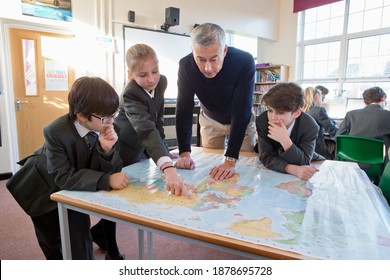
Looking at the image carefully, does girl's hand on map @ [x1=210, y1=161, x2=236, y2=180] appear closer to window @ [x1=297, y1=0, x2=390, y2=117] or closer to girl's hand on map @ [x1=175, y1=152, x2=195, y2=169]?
girl's hand on map @ [x1=175, y1=152, x2=195, y2=169]

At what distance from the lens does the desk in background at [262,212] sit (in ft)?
2.37

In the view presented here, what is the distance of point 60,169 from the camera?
1065 millimetres

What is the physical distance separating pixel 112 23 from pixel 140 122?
11.3 feet

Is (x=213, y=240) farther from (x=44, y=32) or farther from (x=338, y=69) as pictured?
(x=338, y=69)

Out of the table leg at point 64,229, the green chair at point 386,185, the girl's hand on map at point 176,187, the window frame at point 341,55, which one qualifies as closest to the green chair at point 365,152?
the green chair at point 386,185

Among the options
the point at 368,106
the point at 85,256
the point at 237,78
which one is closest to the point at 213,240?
the point at 85,256

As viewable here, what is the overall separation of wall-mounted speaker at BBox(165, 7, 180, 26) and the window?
9.99 ft

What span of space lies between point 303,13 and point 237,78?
565 cm

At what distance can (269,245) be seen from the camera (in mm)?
716

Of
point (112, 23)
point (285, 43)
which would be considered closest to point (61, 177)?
point (112, 23)

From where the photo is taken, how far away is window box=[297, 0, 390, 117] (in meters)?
5.16

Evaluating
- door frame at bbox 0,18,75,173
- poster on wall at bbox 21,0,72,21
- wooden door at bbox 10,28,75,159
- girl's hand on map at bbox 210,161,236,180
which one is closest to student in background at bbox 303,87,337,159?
girl's hand on map at bbox 210,161,236,180

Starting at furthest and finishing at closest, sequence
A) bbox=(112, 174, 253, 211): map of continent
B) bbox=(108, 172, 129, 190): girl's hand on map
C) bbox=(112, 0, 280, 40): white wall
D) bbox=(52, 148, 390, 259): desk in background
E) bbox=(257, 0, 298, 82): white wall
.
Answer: bbox=(257, 0, 298, 82): white wall → bbox=(112, 0, 280, 40): white wall → bbox=(108, 172, 129, 190): girl's hand on map → bbox=(112, 174, 253, 211): map of continent → bbox=(52, 148, 390, 259): desk in background

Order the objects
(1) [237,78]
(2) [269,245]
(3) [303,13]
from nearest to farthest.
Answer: (2) [269,245] < (1) [237,78] < (3) [303,13]
